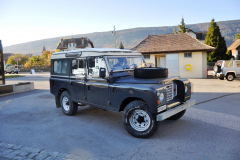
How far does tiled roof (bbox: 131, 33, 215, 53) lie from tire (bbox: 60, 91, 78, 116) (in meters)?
17.9

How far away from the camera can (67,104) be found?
7160 millimetres

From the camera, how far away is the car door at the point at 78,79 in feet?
20.7

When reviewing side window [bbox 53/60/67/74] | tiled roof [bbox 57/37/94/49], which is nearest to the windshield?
side window [bbox 53/60/67/74]

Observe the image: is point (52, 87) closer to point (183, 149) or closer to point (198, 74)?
point (183, 149)

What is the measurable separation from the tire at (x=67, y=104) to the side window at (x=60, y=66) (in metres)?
0.78

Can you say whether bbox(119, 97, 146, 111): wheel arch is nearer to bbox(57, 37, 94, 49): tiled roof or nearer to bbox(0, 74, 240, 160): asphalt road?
bbox(0, 74, 240, 160): asphalt road

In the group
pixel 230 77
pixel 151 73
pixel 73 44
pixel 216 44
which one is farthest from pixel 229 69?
pixel 73 44

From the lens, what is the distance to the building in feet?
72.4

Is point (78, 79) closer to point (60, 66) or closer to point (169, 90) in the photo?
point (60, 66)

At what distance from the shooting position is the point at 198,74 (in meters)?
22.3

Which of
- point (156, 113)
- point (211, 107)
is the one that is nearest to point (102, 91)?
point (156, 113)

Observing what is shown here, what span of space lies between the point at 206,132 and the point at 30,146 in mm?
4295

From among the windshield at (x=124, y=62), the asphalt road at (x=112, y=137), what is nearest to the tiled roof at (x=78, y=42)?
the asphalt road at (x=112, y=137)

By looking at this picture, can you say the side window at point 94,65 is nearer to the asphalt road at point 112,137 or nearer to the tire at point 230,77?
the asphalt road at point 112,137
